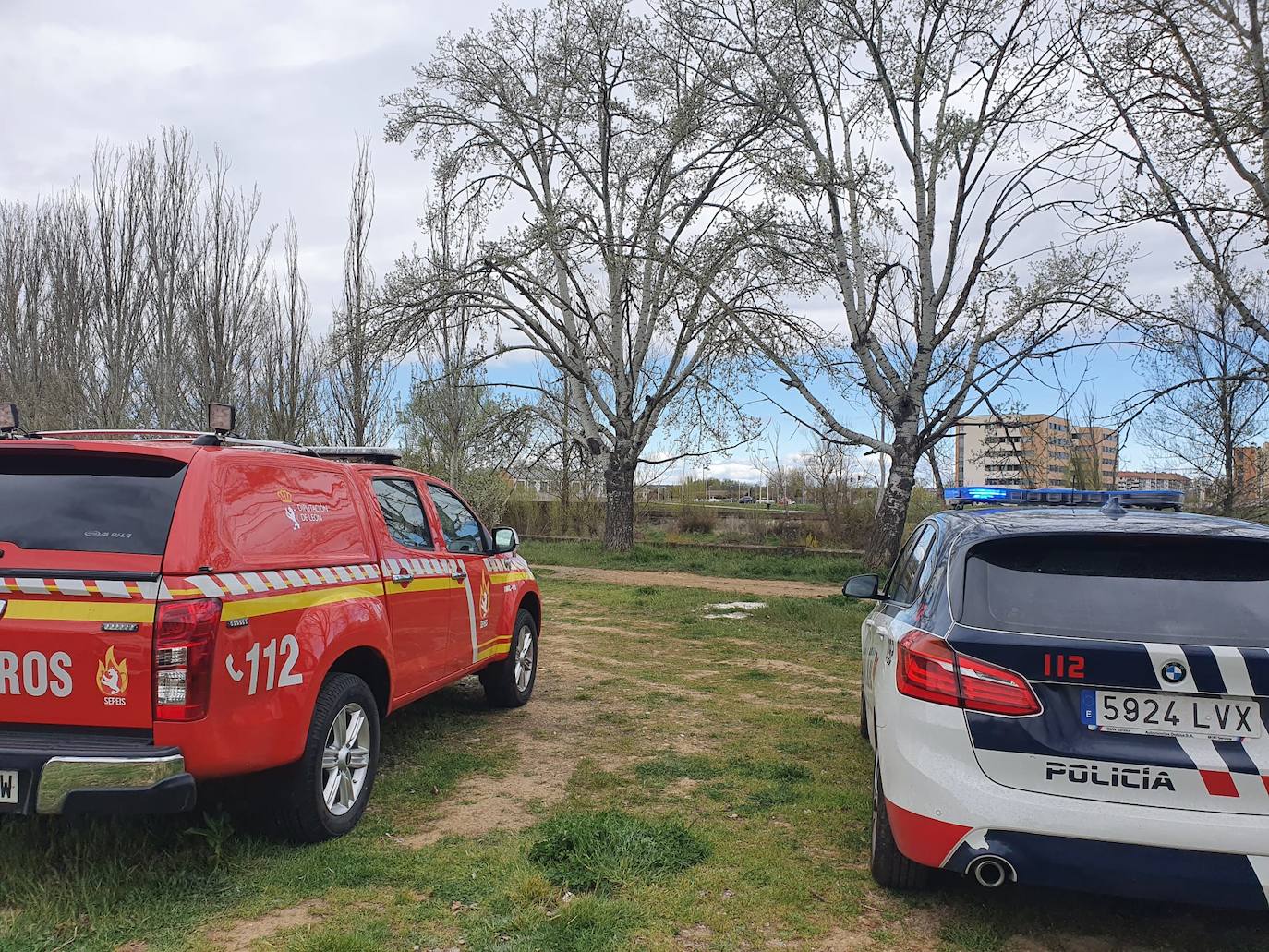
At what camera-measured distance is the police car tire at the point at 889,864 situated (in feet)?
11.9

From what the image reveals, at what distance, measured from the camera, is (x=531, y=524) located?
102 ft

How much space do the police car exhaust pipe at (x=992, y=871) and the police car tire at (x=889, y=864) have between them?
0.55m

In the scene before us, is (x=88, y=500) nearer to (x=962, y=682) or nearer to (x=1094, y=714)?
(x=962, y=682)

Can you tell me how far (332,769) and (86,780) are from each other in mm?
1188

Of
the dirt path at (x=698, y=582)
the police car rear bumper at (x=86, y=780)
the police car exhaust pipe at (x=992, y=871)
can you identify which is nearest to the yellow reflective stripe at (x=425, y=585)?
the police car rear bumper at (x=86, y=780)

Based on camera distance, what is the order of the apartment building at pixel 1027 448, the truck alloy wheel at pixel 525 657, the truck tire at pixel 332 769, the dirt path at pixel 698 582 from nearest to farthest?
the truck tire at pixel 332 769 < the truck alloy wheel at pixel 525 657 < the dirt path at pixel 698 582 < the apartment building at pixel 1027 448

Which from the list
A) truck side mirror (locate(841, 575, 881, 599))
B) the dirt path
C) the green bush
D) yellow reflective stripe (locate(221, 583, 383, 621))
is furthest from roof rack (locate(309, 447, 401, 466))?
the dirt path

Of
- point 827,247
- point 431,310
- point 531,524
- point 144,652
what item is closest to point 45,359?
point 431,310

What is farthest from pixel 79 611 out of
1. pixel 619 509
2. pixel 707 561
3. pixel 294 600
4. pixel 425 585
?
pixel 619 509

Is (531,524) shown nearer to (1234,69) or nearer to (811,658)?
(811,658)

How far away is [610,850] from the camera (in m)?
4.04

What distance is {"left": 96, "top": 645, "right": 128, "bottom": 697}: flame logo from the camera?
10.8 ft

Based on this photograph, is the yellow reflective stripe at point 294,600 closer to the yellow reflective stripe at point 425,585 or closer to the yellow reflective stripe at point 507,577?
the yellow reflective stripe at point 425,585

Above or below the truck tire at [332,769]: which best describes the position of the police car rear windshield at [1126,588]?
above
